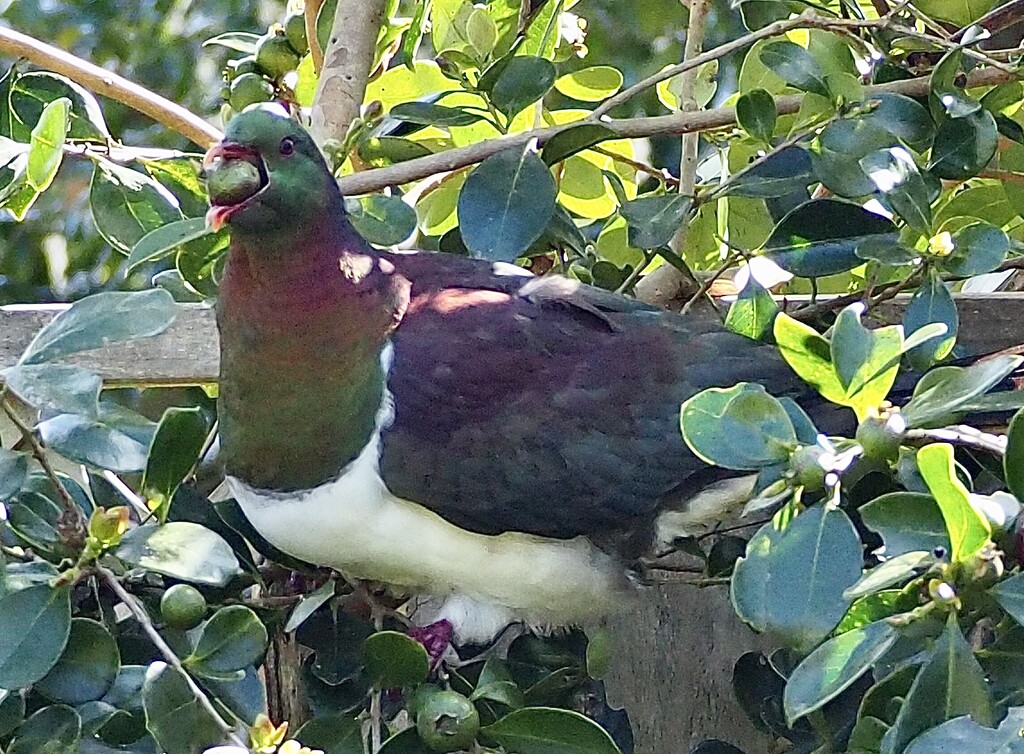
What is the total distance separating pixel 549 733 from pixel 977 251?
1.47 ft

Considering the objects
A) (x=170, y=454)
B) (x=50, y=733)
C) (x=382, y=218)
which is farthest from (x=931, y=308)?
(x=50, y=733)

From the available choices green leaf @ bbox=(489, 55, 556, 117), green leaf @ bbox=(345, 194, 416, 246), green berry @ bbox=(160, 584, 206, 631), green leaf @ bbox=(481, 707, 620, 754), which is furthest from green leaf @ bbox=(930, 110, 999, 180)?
green berry @ bbox=(160, 584, 206, 631)

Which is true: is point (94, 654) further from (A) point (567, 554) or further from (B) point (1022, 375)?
(B) point (1022, 375)

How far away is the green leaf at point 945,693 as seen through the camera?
65 cm

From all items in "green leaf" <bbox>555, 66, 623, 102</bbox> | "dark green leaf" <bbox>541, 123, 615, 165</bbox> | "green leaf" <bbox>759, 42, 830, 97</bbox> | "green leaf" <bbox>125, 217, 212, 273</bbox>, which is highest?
"green leaf" <bbox>759, 42, 830, 97</bbox>

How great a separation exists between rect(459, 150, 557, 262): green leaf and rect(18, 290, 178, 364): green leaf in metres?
0.32

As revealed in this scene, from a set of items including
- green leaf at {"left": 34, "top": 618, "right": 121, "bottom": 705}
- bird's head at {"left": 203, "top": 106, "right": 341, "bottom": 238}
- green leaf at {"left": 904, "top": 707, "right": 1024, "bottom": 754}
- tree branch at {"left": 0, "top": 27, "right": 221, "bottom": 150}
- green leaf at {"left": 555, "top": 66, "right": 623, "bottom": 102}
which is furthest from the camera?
green leaf at {"left": 555, "top": 66, "right": 623, "bottom": 102}

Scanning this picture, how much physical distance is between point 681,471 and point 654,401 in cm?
5

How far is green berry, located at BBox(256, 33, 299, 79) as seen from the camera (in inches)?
50.0

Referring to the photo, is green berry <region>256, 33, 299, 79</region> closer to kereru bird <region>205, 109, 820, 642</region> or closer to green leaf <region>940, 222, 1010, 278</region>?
kereru bird <region>205, 109, 820, 642</region>

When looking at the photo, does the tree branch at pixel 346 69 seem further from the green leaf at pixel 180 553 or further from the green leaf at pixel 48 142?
the green leaf at pixel 180 553

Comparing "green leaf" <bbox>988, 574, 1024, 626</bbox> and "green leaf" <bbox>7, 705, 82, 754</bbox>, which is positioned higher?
"green leaf" <bbox>988, 574, 1024, 626</bbox>

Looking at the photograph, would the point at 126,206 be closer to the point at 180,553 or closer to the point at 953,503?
the point at 180,553

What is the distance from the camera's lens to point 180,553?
0.79 m
